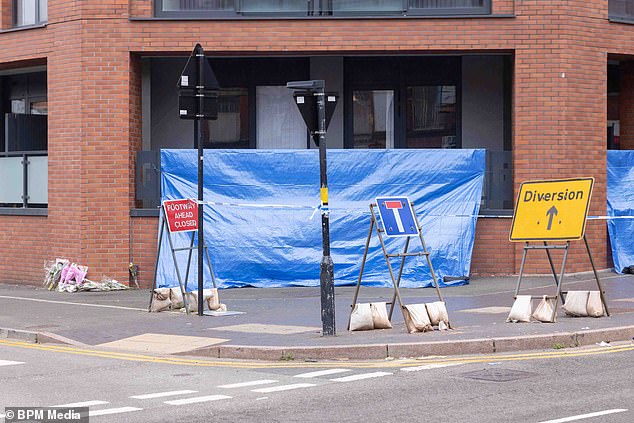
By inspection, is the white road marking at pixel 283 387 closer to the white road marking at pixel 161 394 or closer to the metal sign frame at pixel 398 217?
the white road marking at pixel 161 394

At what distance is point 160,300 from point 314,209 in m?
4.14

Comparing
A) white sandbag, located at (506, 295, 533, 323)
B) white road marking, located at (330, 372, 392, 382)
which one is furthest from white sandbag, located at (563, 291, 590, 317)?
white road marking, located at (330, 372, 392, 382)

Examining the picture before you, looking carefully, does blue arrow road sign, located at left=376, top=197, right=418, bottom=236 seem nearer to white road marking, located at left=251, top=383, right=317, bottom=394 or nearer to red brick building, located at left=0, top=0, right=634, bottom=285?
white road marking, located at left=251, top=383, right=317, bottom=394

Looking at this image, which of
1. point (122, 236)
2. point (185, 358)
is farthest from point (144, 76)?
point (185, 358)

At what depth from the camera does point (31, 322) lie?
14.8 metres

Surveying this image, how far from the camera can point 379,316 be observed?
1310cm

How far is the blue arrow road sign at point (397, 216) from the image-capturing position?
13.3 meters

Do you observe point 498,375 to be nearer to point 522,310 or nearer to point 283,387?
point 283,387

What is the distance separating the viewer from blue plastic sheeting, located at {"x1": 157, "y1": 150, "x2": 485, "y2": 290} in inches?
744

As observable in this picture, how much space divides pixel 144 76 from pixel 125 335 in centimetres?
879

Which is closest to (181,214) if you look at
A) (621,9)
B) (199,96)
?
(199,96)

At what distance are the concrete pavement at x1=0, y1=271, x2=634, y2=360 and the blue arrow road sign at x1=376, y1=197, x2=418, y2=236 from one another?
4.18 ft

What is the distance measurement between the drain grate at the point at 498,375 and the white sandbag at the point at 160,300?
6.62 m

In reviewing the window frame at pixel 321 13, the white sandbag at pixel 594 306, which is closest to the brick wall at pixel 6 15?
the window frame at pixel 321 13
